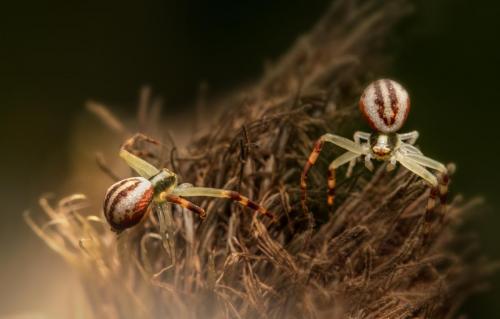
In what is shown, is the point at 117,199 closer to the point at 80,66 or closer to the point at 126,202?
the point at 126,202

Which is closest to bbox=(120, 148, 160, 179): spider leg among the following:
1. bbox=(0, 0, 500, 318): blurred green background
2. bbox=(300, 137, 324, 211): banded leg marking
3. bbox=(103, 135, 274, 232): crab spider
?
bbox=(103, 135, 274, 232): crab spider

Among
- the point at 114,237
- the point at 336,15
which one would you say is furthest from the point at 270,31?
the point at 114,237

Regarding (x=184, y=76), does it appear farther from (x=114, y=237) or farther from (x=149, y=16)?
(x=114, y=237)

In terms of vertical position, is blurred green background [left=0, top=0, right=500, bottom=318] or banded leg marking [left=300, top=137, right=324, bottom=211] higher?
blurred green background [left=0, top=0, right=500, bottom=318]

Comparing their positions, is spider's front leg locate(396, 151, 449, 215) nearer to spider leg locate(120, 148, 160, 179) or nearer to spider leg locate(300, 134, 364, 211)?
spider leg locate(300, 134, 364, 211)

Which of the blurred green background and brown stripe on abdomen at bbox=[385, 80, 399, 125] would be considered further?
the blurred green background

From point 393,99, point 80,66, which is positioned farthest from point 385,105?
point 80,66

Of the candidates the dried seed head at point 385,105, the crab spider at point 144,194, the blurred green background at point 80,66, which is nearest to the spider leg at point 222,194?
the crab spider at point 144,194

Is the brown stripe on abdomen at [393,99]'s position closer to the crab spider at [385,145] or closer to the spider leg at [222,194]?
the crab spider at [385,145]
